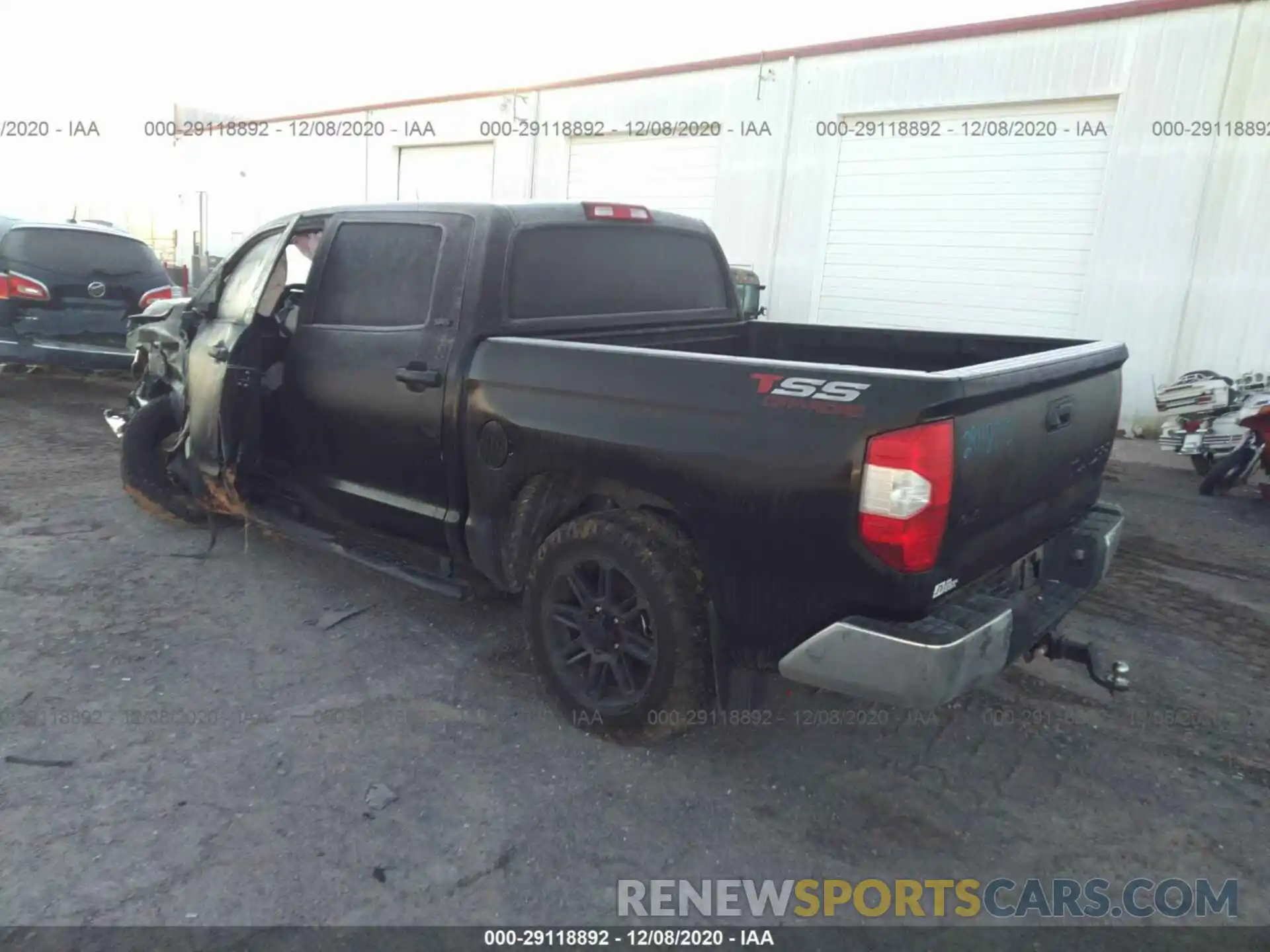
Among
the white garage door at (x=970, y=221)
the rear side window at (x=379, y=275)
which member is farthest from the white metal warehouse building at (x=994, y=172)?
the rear side window at (x=379, y=275)

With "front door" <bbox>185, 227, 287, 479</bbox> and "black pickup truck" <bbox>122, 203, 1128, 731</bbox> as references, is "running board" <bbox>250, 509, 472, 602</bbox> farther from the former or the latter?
"front door" <bbox>185, 227, 287, 479</bbox>

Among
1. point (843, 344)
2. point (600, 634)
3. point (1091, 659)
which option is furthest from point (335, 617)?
point (1091, 659)

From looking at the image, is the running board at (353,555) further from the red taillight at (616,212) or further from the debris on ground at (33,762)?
the red taillight at (616,212)

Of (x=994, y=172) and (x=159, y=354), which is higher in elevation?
(x=994, y=172)

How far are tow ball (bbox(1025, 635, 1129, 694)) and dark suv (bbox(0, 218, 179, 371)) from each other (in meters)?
8.28

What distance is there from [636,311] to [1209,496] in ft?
19.0

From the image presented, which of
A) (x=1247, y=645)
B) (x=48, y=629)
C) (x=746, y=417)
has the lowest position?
(x=48, y=629)

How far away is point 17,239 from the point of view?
820cm

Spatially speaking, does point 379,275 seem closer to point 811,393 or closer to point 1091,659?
point 811,393

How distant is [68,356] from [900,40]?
10013 mm

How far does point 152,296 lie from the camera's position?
8758 millimetres

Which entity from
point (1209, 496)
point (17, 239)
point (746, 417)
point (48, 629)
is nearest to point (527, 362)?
point (746, 417)

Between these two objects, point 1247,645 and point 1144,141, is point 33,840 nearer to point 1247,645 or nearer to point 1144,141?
point 1247,645

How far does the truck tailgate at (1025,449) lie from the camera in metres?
2.56
